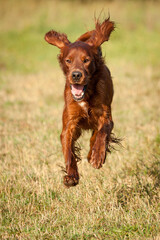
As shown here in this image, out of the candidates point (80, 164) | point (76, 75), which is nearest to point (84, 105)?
point (76, 75)

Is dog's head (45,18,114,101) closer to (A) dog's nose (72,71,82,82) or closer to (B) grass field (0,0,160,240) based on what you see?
(A) dog's nose (72,71,82,82)

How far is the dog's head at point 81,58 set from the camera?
3.13m

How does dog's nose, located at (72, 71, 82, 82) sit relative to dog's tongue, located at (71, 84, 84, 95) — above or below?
above

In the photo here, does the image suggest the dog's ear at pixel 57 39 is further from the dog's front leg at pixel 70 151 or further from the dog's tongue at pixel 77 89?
the dog's front leg at pixel 70 151

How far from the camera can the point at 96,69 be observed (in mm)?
3412

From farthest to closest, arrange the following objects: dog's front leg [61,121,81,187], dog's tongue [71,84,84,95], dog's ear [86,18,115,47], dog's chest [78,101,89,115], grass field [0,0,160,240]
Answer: dog's ear [86,18,115,47], dog's chest [78,101,89,115], dog's tongue [71,84,84,95], dog's front leg [61,121,81,187], grass field [0,0,160,240]

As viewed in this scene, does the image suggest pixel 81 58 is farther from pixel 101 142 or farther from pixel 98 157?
pixel 98 157

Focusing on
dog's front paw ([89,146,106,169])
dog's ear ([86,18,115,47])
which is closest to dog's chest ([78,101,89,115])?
dog's front paw ([89,146,106,169])

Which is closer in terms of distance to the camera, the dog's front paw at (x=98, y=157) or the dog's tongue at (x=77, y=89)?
the dog's front paw at (x=98, y=157)

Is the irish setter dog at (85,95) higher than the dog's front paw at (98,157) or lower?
higher

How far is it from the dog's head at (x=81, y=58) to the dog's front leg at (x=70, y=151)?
0.31 m

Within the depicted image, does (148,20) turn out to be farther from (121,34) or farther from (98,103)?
(98,103)

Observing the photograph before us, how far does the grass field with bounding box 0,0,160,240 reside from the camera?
2871 millimetres

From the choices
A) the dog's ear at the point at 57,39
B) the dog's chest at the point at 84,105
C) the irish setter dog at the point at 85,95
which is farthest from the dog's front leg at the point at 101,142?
the dog's ear at the point at 57,39
